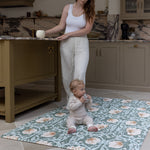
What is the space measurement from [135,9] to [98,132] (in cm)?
320

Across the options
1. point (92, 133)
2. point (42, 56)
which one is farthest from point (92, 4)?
point (92, 133)

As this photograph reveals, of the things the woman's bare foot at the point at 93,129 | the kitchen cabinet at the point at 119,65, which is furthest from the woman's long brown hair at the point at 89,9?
the kitchen cabinet at the point at 119,65

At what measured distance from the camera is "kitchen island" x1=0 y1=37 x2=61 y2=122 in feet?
9.14

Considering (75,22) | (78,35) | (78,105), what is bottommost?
(78,105)

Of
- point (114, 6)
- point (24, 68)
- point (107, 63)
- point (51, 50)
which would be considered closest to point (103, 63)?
point (107, 63)

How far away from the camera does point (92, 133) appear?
7.80 ft

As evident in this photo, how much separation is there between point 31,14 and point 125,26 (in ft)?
7.16

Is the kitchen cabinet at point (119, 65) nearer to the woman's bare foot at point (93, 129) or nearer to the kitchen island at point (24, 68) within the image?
the kitchen island at point (24, 68)

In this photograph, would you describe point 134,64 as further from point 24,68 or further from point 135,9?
point 24,68

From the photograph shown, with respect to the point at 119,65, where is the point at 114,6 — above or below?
above

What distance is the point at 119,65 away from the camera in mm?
4887

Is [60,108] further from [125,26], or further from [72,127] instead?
[125,26]

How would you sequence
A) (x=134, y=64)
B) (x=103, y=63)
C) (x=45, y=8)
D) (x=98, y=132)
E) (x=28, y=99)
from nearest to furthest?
(x=98, y=132), (x=28, y=99), (x=134, y=64), (x=103, y=63), (x=45, y=8)

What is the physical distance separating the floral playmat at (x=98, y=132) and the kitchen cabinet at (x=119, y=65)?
59.7 inches
